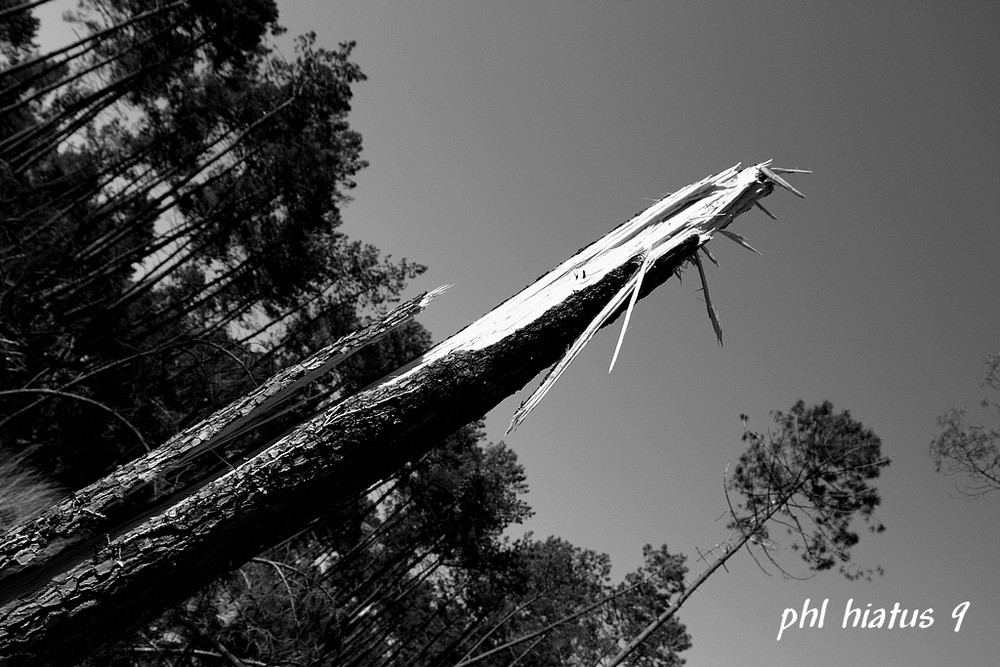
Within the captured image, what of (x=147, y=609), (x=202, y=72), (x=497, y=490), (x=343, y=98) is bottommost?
(x=147, y=609)

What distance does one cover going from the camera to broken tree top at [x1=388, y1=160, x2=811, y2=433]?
7.43 ft

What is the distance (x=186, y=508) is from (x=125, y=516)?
359mm

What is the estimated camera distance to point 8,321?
7.30 meters

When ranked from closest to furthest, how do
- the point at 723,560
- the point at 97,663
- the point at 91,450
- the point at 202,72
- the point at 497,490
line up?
the point at 97,663 → the point at 723,560 → the point at 91,450 → the point at 202,72 → the point at 497,490

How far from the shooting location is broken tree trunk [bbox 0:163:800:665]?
1.68 meters

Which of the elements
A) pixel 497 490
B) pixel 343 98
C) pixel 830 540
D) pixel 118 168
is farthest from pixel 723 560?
pixel 118 168

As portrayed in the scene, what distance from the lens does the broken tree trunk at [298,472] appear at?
168 centimetres

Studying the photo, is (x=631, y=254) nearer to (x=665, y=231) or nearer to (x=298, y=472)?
(x=665, y=231)

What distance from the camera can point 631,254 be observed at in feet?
8.04

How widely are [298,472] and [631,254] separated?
5.63 ft

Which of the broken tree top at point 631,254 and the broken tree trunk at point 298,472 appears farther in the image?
the broken tree top at point 631,254

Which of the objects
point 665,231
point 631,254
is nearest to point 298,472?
point 631,254

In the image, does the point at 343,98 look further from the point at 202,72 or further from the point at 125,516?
the point at 125,516

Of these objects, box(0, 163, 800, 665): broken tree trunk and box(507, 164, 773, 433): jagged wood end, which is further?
box(507, 164, 773, 433): jagged wood end
